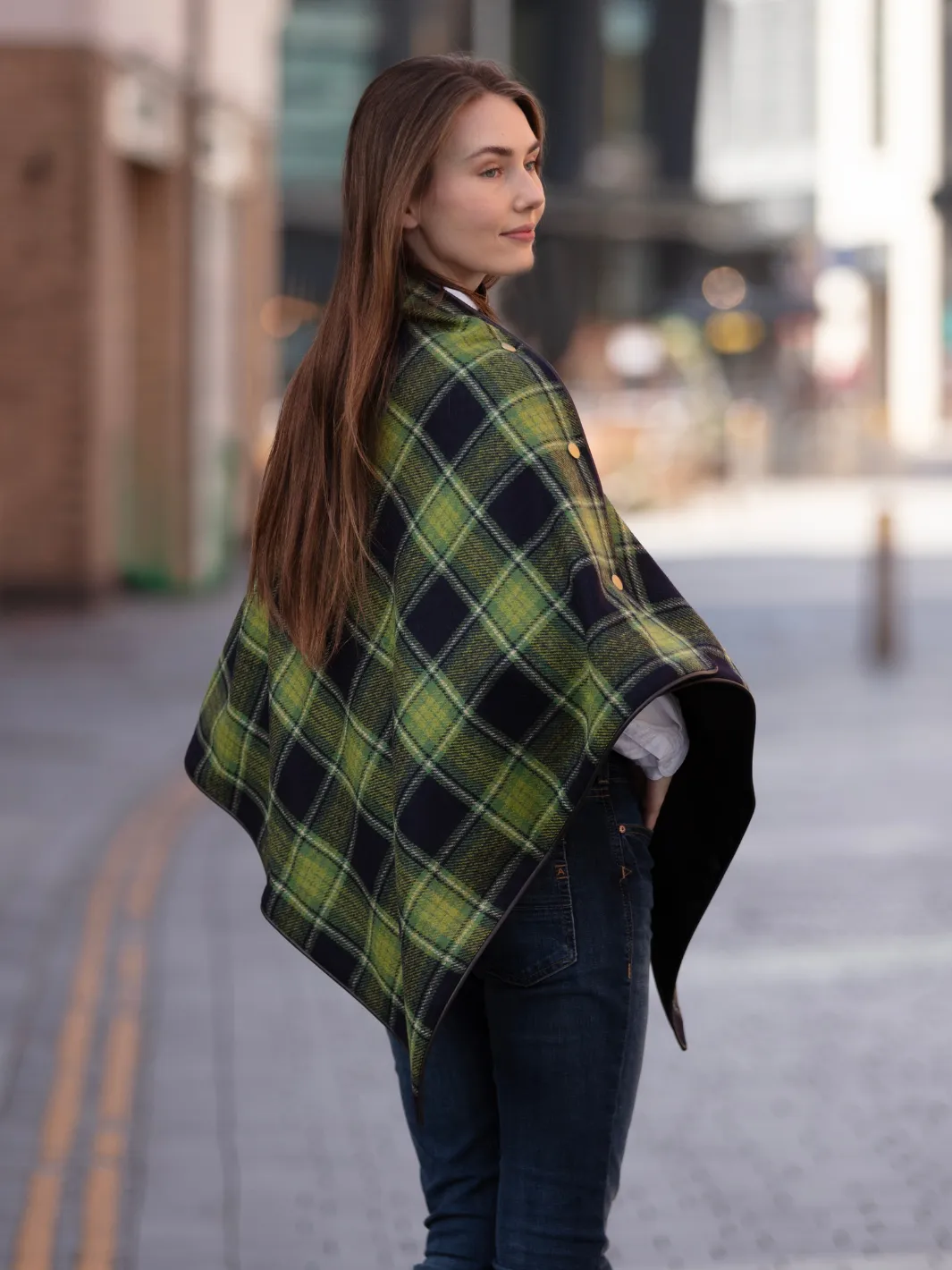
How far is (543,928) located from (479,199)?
844 millimetres

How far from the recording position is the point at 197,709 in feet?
38.8

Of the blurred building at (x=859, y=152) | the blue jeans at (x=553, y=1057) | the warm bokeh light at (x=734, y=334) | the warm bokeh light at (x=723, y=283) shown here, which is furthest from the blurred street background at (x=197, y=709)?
the blurred building at (x=859, y=152)

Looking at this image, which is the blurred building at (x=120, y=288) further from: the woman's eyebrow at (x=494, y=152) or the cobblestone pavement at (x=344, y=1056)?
the woman's eyebrow at (x=494, y=152)

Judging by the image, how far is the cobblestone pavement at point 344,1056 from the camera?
4.54 metres

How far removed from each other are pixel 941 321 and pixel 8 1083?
5035cm

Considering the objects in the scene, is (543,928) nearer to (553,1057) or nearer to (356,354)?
(553,1057)

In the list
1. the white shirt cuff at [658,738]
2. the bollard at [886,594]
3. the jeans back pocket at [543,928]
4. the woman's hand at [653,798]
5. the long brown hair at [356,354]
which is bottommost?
the bollard at [886,594]

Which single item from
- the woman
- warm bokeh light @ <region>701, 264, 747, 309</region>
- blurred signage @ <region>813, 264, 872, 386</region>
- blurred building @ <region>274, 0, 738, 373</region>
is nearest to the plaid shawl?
the woman

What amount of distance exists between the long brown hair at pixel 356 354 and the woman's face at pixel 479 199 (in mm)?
19

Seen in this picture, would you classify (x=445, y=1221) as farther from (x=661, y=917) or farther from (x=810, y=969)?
(x=810, y=969)

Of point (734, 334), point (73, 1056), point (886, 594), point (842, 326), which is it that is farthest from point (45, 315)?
point (842, 326)

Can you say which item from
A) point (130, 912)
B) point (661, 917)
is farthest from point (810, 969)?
point (661, 917)

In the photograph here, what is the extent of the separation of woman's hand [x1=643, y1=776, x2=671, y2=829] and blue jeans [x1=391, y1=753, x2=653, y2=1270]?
0.02 meters

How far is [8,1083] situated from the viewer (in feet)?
18.1
